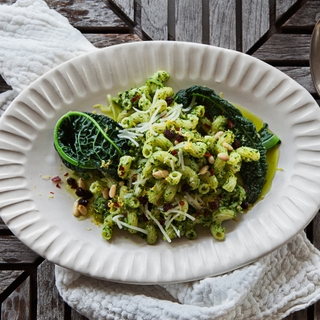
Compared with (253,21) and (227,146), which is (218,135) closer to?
(227,146)

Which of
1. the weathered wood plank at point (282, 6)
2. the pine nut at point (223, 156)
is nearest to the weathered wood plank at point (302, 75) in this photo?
the weathered wood plank at point (282, 6)

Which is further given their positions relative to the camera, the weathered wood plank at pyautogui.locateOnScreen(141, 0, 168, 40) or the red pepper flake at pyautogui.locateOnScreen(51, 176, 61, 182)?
the weathered wood plank at pyautogui.locateOnScreen(141, 0, 168, 40)

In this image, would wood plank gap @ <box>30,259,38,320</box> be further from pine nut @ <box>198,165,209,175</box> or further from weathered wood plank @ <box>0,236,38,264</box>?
pine nut @ <box>198,165,209,175</box>

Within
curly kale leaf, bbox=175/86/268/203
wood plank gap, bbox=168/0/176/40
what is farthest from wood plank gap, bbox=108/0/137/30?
curly kale leaf, bbox=175/86/268/203

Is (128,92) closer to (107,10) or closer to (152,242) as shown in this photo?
(107,10)

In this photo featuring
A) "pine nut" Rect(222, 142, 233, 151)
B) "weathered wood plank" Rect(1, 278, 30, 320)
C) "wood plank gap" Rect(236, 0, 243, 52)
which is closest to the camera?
"pine nut" Rect(222, 142, 233, 151)

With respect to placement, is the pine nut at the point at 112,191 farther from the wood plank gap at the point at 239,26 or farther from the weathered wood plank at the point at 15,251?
the wood plank gap at the point at 239,26

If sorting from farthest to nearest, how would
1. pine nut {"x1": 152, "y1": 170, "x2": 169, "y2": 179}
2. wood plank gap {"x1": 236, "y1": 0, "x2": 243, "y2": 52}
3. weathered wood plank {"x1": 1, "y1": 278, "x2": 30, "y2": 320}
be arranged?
wood plank gap {"x1": 236, "y1": 0, "x2": 243, "y2": 52} < weathered wood plank {"x1": 1, "y1": 278, "x2": 30, "y2": 320} < pine nut {"x1": 152, "y1": 170, "x2": 169, "y2": 179}
